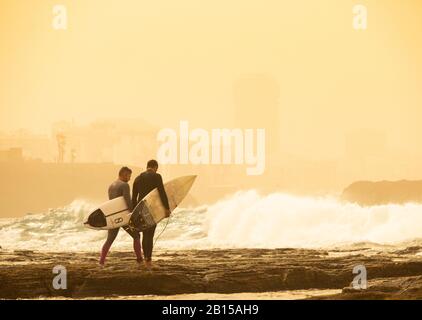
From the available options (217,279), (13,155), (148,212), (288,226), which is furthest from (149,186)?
(13,155)

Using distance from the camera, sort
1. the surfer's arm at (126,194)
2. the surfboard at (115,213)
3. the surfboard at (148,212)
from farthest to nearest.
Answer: the surfboard at (115,213), the surfer's arm at (126,194), the surfboard at (148,212)

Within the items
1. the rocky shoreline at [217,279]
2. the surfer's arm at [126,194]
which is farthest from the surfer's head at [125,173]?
the rocky shoreline at [217,279]

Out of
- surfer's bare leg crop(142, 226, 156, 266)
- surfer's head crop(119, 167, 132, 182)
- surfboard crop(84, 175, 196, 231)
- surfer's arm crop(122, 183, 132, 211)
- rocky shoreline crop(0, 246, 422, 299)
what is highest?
surfer's head crop(119, 167, 132, 182)

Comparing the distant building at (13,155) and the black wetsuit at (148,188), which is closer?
the black wetsuit at (148,188)

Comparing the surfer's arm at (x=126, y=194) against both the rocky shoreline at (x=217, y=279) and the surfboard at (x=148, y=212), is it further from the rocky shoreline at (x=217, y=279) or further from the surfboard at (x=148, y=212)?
the rocky shoreline at (x=217, y=279)

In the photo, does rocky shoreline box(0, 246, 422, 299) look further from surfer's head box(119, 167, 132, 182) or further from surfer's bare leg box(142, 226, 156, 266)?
surfer's head box(119, 167, 132, 182)

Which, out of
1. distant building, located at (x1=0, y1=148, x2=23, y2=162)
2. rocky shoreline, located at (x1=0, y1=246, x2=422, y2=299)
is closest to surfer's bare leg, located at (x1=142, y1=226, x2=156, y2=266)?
rocky shoreline, located at (x1=0, y1=246, x2=422, y2=299)

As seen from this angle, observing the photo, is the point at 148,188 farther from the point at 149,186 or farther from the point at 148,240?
the point at 148,240

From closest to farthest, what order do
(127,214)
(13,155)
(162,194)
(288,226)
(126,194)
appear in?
(162,194)
(126,194)
(127,214)
(288,226)
(13,155)

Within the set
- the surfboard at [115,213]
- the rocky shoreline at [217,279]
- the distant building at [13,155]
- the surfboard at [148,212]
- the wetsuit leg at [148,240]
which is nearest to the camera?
the rocky shoreline at [217,279]

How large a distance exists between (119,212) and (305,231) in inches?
957

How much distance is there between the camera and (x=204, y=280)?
14.0m

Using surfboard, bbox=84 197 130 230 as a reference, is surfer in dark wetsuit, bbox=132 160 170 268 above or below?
above
